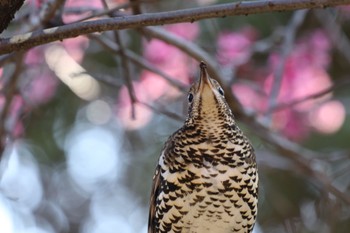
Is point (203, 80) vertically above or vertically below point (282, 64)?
below

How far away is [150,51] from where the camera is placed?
3.97 metres

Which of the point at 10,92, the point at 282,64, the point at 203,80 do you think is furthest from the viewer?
the point at 282,64

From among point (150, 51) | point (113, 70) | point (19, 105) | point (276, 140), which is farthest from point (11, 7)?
point (113, 70)

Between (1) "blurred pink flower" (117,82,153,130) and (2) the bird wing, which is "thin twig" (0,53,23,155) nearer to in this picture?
(2) the bird wing

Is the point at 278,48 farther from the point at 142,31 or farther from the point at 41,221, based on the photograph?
the point at 41,221

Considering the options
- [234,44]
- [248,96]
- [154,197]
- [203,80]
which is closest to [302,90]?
[248,96]

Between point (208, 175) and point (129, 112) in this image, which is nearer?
point (208, 175)

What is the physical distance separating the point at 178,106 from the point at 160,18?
8.72 feet

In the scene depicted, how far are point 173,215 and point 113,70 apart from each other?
242cm

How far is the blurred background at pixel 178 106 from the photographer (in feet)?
10.2

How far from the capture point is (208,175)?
2.38 metres

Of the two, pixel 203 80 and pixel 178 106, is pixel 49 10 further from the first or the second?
pixel 178 106

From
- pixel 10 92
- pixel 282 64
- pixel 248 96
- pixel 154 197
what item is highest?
pixel 248 96

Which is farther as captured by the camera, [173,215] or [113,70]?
[113,70]
